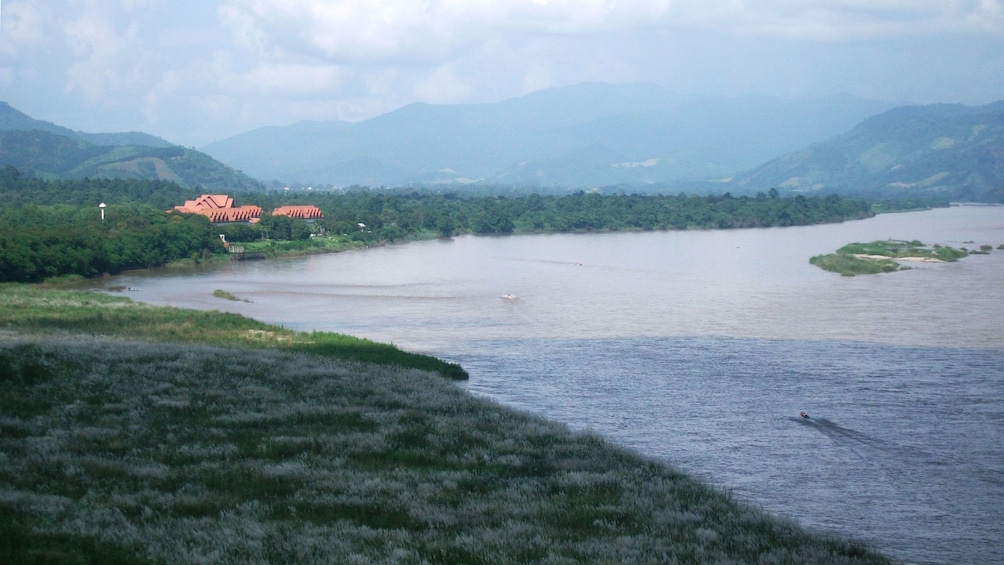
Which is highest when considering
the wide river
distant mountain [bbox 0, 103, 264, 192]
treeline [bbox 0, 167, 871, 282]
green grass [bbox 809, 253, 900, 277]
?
distant mountain [bbox 0, 103, 264, 192]

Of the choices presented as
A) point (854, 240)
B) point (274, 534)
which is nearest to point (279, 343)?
point (274, 534)

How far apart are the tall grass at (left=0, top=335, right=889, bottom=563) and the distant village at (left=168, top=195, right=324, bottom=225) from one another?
200 ft

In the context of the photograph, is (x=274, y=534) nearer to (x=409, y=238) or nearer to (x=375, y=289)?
(x=375, y=289)

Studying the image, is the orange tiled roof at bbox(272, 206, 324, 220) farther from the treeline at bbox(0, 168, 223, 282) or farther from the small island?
the small island

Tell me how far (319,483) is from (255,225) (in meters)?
62.2

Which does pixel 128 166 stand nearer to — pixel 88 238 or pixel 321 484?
pixel 88 238

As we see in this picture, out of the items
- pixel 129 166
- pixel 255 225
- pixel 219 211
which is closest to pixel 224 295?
pixel 255 225

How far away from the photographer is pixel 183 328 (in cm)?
2891

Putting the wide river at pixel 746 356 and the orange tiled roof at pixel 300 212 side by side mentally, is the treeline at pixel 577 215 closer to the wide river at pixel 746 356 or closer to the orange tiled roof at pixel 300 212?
the orange tiled roof at pixel 300 212

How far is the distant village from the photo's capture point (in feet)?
257

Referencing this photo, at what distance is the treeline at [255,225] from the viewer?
4997 cm

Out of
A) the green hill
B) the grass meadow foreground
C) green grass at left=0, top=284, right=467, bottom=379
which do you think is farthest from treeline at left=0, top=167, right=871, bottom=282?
the green hill

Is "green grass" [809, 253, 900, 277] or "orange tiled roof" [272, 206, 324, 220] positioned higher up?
"orange tiled roof" [272, 206, 324, 220]

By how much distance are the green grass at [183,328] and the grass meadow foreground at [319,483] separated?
19.0 ft
